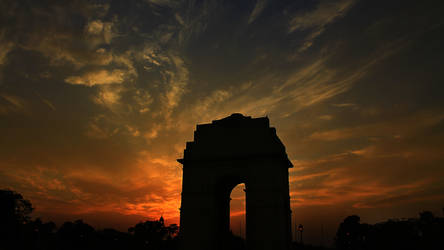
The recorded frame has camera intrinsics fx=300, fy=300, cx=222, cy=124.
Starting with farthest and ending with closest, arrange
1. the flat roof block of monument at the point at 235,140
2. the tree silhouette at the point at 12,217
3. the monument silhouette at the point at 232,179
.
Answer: the tree silhouette at the point at 12,217, the flat roof block of monument at the point at 235,140, the monument silhouette at the point at 232,179

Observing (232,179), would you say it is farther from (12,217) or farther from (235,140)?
(12,217)

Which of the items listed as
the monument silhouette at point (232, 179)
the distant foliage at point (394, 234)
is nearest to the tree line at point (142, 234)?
the distant foliage at point (394, 234)

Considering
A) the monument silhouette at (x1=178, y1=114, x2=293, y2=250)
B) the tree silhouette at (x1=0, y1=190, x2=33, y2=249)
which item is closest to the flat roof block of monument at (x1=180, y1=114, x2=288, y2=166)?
the monument silhouette at (x1=178, y1=114, x2=293, y2=250)

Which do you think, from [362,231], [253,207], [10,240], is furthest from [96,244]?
[253,207]

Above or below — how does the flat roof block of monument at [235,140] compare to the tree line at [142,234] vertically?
above

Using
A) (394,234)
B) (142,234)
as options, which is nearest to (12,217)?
(142,234)

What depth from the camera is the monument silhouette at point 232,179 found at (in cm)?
1675

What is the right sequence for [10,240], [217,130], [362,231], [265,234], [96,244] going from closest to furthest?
[265,234] → [217,130] → [10,240] → [362,231] → [96,244]

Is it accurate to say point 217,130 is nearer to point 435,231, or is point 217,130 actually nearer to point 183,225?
point 183,225

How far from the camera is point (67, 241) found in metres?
65.4

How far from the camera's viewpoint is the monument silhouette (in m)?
16.8

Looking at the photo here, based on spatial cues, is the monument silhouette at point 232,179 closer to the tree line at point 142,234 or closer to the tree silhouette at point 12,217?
the tree line at point 142,234

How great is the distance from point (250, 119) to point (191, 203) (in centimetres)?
632

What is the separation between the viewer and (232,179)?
65.2 ft
